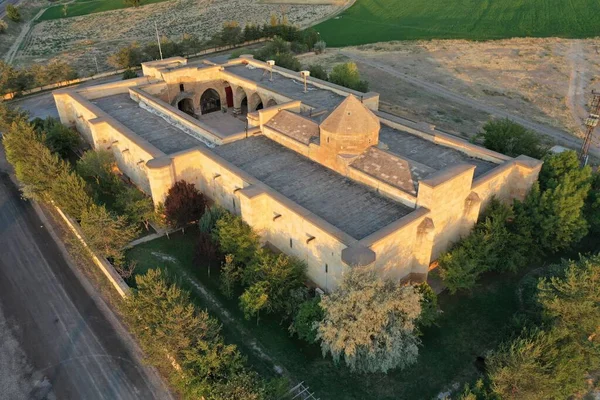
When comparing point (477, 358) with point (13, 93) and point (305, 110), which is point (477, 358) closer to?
point (305, 110)

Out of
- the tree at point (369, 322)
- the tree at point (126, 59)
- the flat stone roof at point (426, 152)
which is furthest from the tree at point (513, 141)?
the tree at point (126, 59)

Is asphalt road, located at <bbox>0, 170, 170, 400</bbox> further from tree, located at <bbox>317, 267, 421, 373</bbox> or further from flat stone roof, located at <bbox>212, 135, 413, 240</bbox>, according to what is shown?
flat stone roof, located at <bbox>212, 135, 413, 240</bbox>

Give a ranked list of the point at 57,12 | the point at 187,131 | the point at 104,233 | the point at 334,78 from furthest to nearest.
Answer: the point at 57,12
the point at 334,78
the point at 187,131
the point at 104,233

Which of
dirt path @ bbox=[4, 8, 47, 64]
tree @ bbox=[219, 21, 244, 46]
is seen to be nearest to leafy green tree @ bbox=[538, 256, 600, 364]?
tree @ bbox=[219, 21, 244, 46]

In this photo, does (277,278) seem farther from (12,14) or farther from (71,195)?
(12,14)

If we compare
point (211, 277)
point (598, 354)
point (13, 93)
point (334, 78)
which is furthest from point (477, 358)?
point (13, 93)

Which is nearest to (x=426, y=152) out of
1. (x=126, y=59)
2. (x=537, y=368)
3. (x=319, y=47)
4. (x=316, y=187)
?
(x=316, y=187)
